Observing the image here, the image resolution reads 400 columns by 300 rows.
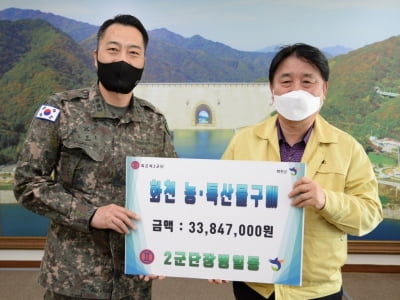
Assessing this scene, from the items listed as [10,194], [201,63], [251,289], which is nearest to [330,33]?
[201,63]

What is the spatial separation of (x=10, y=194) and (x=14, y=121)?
66 cm

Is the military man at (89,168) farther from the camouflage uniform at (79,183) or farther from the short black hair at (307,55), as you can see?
the short black hair at (307,55)

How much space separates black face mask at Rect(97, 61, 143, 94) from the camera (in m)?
1.30

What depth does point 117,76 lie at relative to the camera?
1303mm

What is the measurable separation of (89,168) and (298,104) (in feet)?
2.47

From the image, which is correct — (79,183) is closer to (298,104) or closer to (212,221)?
(212,221)

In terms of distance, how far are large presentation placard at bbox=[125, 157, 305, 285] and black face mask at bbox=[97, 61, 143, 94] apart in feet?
0.99

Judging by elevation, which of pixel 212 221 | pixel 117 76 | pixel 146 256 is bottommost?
pixel 146 256

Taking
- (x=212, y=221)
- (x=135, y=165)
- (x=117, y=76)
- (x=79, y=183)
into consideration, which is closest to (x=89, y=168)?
(x=79, y=183)

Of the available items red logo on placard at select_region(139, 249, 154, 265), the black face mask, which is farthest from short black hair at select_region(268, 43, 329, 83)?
red logo on placard at select_region(139, 249, 154, 265)

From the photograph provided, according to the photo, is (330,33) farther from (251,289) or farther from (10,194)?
(10,194)

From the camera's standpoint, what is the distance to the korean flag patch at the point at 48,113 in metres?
1.25

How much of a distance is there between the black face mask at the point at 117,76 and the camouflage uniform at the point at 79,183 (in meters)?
0.07

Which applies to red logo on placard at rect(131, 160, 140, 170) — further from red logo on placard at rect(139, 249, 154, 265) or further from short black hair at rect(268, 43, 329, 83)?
short black hair at rect(268, 43, 329, 83)
